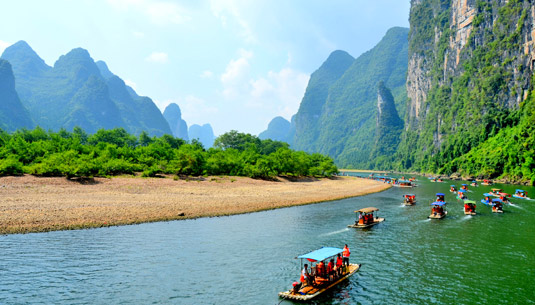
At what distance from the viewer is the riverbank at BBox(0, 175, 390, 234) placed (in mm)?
37500

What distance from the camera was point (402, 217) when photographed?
50.2m

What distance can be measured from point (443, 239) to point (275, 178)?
63.1m

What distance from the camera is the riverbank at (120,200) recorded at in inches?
1476

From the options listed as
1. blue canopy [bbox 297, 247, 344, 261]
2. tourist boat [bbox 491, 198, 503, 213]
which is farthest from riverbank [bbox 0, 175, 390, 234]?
tourist boat [bbox 491, 198, 503, 213]

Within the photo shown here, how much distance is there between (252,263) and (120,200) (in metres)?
29.5

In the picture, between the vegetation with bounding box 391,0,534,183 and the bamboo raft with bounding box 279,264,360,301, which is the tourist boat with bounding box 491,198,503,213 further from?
the vegetation with bounding box 391,0,534,183

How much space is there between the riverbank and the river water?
2857 mm

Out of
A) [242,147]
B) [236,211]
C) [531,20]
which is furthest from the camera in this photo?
[242,147]

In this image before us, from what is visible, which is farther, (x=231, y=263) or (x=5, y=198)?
(x=5, y=198)

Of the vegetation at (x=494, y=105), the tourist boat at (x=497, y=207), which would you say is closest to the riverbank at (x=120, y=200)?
the tourist boat at (x=497, y=207)

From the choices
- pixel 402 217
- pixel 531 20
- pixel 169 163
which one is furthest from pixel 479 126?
pixel 169 163

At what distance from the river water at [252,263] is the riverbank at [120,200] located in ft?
9.37

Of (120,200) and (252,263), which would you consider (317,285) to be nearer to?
(252,263)

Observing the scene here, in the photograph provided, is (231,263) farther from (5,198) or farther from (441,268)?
(5,198)
